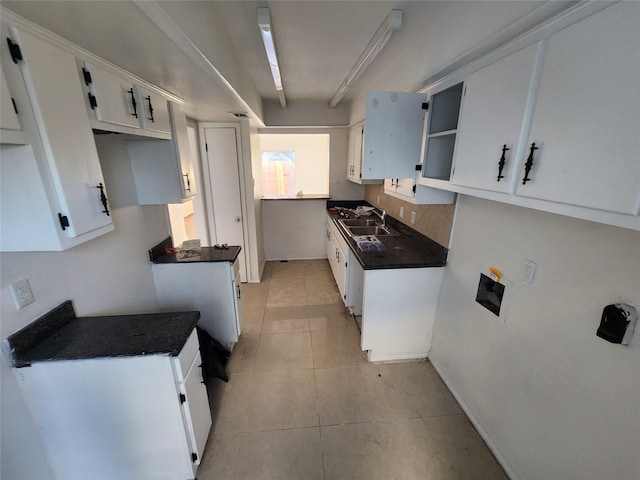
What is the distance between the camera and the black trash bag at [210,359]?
2.10 metres

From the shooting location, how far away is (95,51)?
1.15m

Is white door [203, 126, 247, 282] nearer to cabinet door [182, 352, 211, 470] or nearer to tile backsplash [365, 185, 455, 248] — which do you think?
tile backsplash [365, 185, 455, 248]

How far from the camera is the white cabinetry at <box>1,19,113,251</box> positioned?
867 mm

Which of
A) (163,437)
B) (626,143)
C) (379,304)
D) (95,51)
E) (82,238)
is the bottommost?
(163,437)

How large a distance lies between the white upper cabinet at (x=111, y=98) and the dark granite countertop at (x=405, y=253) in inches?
69.7

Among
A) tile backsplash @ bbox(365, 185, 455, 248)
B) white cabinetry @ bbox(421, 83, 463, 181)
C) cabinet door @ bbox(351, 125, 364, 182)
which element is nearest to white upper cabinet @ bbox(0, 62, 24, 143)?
white cabinetry @ bbox(421, 83, 463, 181)

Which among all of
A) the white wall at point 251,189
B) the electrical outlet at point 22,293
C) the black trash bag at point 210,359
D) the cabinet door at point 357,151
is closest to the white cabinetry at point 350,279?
the cabinet door at point 357,151

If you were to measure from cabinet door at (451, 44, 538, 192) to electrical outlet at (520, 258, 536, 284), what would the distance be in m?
0.46

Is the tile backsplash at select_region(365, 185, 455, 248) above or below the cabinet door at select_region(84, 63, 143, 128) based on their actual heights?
below

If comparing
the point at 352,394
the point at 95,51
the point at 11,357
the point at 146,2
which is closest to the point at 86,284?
the point at 11,357

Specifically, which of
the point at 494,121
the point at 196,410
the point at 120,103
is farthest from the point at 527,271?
the point at 120,103

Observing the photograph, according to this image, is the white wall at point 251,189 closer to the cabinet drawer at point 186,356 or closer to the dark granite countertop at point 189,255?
the dark granite countertop at point 189,255

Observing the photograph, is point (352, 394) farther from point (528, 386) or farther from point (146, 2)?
point (146, 2)

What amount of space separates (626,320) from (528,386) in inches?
25.8
